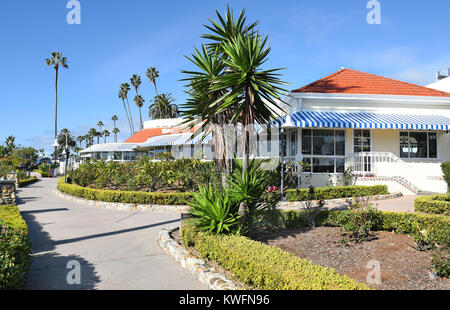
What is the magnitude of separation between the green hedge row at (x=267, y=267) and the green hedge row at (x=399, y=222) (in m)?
2.36

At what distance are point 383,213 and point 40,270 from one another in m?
7.24

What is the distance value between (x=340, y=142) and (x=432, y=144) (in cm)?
538

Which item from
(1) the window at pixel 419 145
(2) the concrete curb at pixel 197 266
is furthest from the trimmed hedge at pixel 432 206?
(1) the window at pixel 419 145

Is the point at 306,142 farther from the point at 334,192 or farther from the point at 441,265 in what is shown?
the point at 441,265

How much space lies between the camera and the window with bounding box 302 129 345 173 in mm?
16344

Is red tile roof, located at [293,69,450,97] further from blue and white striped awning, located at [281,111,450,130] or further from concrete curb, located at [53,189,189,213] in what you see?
concrete curb, located at [53,189,189,213]

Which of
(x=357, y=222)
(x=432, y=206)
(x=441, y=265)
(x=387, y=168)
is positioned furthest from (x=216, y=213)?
(x=387, y=168)

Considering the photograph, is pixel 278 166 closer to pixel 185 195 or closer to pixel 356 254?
pixel 185 195

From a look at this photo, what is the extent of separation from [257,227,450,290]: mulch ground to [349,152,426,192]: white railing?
9.51m

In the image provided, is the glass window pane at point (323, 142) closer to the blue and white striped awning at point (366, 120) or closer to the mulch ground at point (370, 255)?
the blue and white striped awning at point (366, 120)

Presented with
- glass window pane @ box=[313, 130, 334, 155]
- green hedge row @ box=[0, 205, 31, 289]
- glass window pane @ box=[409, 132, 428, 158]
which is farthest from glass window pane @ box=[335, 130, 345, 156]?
green hedge row @ box=[0, 205, 31, 289]

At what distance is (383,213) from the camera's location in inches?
281
